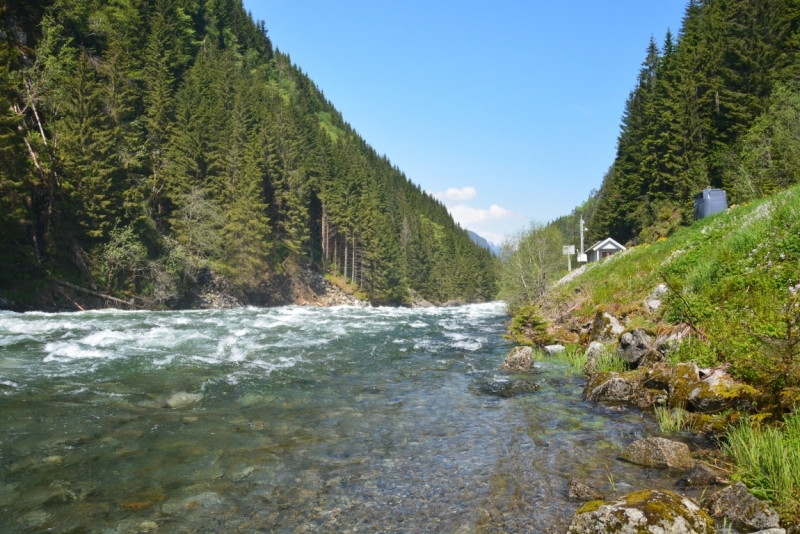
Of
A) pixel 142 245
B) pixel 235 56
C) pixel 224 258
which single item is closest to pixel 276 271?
pixel 224 258

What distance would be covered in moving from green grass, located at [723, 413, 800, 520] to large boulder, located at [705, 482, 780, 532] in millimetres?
110

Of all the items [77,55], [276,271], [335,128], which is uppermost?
[335,128]

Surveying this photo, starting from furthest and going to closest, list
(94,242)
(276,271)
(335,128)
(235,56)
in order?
(335,128)
(235,56)
(276,271)
(94,242)

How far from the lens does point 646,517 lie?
12.9ft

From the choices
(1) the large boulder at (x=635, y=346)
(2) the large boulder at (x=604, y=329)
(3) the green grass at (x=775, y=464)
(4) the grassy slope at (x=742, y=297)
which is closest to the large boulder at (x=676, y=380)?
(4) the grassy slope at (x=742, y=297)

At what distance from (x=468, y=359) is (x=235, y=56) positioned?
113m

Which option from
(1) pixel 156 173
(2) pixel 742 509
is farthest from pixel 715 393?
(1) pixel 156 173

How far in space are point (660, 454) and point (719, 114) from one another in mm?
45940

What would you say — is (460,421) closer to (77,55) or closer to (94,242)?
(94,242)

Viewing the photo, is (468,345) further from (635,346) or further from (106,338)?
(106,338)

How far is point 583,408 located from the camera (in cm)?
902

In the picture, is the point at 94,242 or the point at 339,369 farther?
the point at 94,242

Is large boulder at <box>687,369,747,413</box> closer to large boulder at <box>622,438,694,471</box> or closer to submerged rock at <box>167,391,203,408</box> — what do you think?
large boulder at <box>622,438,694,471</box>

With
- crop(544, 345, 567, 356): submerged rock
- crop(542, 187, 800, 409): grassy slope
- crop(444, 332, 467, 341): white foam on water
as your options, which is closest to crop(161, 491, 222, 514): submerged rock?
crop(542, 187, 800, 409): grassy slope
